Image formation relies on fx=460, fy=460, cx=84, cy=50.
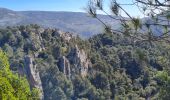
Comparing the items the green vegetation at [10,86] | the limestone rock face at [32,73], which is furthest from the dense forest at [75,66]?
the green vegetation at [10,86]

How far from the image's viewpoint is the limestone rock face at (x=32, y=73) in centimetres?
6319

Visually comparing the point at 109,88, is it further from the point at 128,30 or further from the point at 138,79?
the point at 128,30

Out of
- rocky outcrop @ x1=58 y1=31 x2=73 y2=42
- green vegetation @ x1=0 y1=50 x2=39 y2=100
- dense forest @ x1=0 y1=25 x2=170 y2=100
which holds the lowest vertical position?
dense forest @ x1=0 y1=25 x2=170 y2=100

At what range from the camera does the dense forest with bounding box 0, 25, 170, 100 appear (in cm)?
6391

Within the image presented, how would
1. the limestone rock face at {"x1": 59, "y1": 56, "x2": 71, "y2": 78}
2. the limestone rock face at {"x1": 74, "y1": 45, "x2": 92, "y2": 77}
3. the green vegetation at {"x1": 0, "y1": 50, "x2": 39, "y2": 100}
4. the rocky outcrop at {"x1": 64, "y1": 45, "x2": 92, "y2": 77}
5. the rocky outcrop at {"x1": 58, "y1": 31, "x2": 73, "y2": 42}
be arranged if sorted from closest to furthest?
1. the green vegetation at {"x1": 0, "y1": 50, "x2": 39, "y2": 100}
2. the limestone rock face at {"x1": 59, "y1": 56, "x2": 71, "y2": 78}
3. the rocky outcrop at {"x1": 64, "y1": 45, "x2": 92, "y2": 77}
4. the limestone rock face at {"x1": 74, "y1": 45, "x2": 92, "y2": 77}
5. the rocky outcrop at {"x1": 58, "y1": 31, "x2": 73, "y2": 42}

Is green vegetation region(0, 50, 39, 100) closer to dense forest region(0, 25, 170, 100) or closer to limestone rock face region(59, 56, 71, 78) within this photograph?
dense forest region(0, 25, 170, 100)

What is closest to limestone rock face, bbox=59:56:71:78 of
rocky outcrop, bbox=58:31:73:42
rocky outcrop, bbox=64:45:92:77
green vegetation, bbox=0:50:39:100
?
rocky outcrop, bbox=64:45:92:77

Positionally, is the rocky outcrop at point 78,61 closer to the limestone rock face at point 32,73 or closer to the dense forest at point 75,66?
the dense forest at point 75,66

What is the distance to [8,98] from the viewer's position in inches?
385

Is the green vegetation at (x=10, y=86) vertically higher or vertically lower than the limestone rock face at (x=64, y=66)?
higher

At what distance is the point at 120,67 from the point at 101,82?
7.77m

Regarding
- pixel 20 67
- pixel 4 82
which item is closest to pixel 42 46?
pixel 20 67

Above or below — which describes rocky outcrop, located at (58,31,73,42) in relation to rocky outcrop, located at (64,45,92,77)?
above

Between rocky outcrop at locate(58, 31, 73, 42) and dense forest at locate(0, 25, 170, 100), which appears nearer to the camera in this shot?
dense forest at locate(0, 25, 170, 100)
